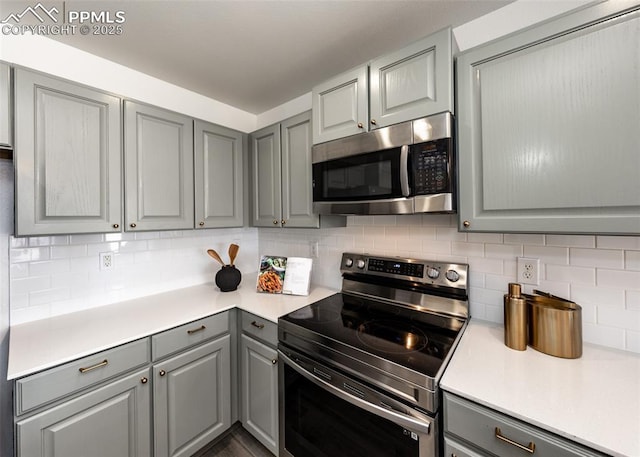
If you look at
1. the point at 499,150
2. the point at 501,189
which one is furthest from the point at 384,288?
the point at 499,150

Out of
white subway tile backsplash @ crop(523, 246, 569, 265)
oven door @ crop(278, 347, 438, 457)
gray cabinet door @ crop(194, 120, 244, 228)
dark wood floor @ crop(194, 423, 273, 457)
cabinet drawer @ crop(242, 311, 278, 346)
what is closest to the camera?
oven door @ crop(278, 347, 438, 457)

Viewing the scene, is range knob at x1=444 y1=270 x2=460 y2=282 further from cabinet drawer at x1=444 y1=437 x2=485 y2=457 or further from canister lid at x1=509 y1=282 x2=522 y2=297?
cabinet drawer at x1=444 y1=437 x2=485 y2=457

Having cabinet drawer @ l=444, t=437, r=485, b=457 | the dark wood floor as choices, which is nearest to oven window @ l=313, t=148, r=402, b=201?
cabinet drawer @ l=444, t=437, r=485, b=457

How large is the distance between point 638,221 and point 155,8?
2.19 meters

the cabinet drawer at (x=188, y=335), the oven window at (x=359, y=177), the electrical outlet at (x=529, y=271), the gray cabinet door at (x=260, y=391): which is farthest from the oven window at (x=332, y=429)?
the oven window at (x=359, y=177)

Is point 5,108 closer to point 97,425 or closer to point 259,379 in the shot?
point 97,425

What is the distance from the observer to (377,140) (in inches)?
52.9

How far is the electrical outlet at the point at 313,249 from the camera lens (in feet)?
7.17

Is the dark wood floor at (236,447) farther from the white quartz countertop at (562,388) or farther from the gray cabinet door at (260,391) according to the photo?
the white quartz countertop at (562,388)

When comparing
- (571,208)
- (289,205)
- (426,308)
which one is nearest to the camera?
(571,208)

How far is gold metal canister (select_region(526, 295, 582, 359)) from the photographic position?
1.02m

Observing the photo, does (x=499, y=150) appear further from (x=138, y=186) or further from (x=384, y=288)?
(x=138, y=186)

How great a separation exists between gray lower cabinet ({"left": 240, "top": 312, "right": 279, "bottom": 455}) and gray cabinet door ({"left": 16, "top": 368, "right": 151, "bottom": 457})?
1.76 feet

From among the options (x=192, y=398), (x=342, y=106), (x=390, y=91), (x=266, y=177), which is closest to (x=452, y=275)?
(x=390, y=91)
